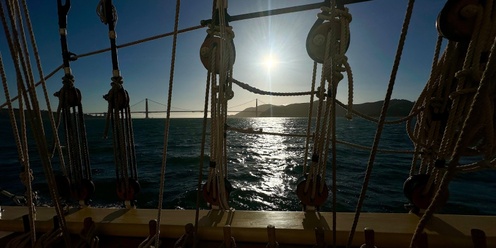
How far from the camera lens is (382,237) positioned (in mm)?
1365

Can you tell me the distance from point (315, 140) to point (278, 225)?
0.59 metres

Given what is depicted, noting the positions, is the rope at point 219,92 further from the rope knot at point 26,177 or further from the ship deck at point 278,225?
the rope knot at point 26,177

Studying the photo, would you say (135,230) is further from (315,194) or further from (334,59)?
(334,59)

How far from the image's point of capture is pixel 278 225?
4.91ft

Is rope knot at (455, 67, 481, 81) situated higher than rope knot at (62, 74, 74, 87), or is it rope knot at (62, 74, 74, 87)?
rope knot at (62, 74, 74, 87)

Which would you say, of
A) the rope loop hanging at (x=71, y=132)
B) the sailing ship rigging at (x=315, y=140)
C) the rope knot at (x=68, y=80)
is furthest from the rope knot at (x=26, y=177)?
the rope knot at (x=68, y=80)

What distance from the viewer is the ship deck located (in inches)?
53.6

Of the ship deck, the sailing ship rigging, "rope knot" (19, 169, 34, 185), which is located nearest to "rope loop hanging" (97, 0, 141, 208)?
the sailing ship rigging

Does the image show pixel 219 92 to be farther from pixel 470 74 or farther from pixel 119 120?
pixel 470 74

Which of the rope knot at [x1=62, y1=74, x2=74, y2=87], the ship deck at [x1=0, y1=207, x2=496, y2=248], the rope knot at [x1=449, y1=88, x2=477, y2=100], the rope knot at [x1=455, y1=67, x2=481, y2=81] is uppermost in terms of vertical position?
the rope knot at [x1=62, y1=74, x2=74, y2=87]

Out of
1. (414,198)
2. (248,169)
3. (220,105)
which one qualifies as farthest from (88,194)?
(248,169)

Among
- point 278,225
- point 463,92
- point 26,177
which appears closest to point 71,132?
point 26,177

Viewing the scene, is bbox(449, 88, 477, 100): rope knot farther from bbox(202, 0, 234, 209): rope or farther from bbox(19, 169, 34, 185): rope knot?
bbox(19, 169, 34, 185): rope knot

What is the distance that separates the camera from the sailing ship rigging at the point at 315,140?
3.95 feet
